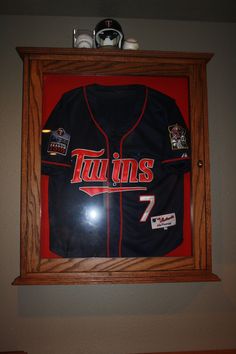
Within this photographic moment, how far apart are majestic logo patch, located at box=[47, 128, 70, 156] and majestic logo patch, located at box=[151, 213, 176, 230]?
544 mm

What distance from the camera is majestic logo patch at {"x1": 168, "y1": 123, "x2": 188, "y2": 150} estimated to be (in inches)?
49.9

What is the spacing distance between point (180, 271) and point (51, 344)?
82 centimetres

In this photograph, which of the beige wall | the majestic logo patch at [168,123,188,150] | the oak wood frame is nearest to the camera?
the oak wood frame

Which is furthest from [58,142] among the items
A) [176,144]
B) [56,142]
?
[176,144]

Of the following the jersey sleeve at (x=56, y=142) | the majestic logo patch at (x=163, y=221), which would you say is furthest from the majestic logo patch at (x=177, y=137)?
the jersey sleeve at (x=56, y=142)

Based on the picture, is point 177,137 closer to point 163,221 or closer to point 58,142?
point 163,221

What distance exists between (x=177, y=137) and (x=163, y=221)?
0.42 meters

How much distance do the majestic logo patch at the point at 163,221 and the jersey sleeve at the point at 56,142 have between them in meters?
0.49

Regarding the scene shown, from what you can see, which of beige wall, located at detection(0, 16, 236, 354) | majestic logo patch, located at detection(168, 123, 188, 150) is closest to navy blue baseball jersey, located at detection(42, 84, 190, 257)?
majestic logo patch, located at detection(168, 123, 188, 150)

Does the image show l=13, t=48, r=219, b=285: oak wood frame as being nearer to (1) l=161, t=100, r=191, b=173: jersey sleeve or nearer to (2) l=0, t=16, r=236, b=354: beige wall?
(1) l=161, t=100, r=191, b=173: jersey sleeve

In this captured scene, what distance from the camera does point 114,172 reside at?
127 centimetres

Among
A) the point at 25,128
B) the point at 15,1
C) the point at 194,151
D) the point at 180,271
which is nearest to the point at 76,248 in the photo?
the point at 180,271

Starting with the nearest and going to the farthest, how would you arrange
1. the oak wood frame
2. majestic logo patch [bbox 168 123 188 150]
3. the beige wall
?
the oak wood frame, majestic logo patch [bbox 168 123 188 150], the beige wall

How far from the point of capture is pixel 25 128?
120cm
